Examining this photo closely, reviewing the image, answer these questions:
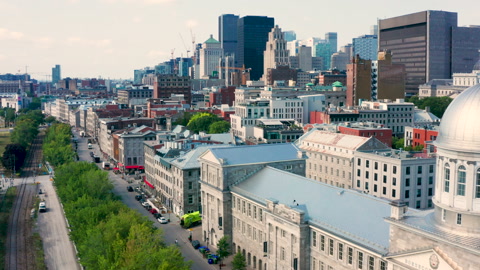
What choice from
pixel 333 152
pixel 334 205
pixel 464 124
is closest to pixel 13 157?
pixel 333 152

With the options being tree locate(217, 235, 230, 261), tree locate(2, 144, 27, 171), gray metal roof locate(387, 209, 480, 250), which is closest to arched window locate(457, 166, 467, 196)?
gray metal roof locate(387, 209, 480, 250)

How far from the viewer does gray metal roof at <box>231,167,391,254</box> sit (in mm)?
58594

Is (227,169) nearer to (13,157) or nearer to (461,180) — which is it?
(461,180)

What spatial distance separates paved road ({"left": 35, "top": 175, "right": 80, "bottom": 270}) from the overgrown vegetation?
20.4ft

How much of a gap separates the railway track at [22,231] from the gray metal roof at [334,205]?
39.6m

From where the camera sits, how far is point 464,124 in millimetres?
44938

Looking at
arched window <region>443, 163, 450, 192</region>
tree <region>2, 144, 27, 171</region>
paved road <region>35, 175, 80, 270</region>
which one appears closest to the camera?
arched window <region>443, 163, 450, 192</region>

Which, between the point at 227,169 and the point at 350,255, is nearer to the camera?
the point at 350,255

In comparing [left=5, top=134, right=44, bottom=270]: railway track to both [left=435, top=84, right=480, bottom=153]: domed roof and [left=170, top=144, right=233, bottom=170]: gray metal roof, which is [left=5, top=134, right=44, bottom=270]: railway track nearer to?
[left=170, top=144, right=233, bottom=170]: gray metal roof

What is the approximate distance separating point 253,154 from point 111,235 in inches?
1167

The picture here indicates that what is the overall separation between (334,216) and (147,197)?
79.0m

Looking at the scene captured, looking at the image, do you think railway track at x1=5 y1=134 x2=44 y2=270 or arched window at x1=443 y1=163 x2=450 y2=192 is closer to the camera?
arched window at x1=443 y1=163 x2=450 y2=192

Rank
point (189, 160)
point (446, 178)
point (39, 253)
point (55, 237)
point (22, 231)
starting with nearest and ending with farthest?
point (446, 178)
point (39, 253)
point (55, 237)
point (22, 231)
point (189, 160)

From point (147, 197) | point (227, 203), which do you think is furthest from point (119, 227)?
point (147, 197)
